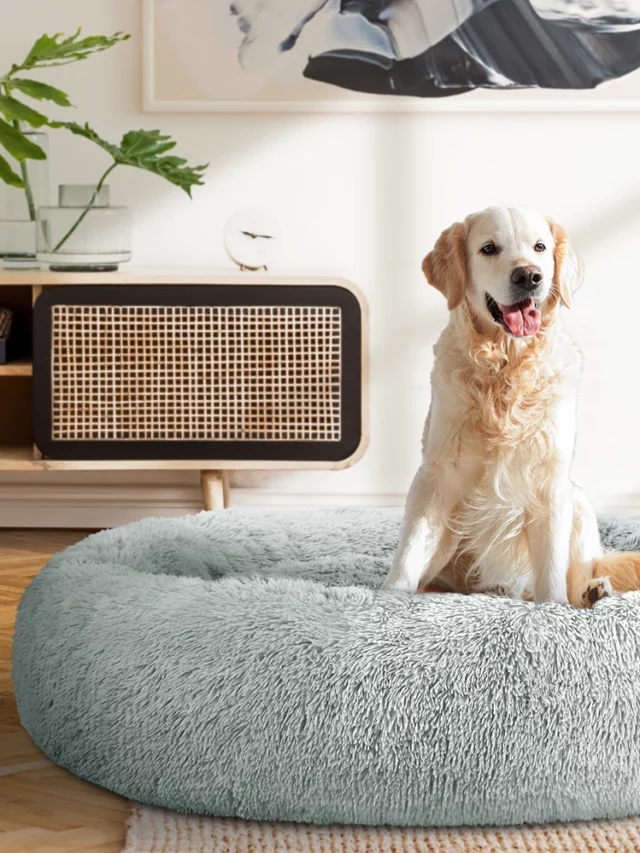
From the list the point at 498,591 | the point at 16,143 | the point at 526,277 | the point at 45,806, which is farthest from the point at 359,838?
the point at 16,143

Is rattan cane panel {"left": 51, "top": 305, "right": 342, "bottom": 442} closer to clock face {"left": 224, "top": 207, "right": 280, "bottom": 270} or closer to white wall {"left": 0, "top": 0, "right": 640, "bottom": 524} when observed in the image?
clock face {"left": 224, "top": 207, "right": 280, "bottom": 270}

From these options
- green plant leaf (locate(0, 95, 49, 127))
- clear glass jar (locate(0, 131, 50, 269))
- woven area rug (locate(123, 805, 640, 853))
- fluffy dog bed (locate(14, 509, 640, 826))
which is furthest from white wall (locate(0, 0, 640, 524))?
woven area rug (locate(123, 805, 640, 853))

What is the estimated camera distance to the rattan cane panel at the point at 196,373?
2908 millimetres

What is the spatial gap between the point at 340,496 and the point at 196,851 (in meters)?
2.06

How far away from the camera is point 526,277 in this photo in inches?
63.9

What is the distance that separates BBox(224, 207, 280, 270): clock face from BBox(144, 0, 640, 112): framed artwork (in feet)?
1.39

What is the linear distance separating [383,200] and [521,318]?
1735mm

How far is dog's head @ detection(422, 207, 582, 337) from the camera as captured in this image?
5.40 feet

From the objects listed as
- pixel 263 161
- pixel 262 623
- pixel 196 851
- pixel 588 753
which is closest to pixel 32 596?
pixel 262 623

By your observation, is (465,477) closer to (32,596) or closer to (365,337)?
(32,596)

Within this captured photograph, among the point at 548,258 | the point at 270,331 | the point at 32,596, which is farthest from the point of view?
the point at 270,331

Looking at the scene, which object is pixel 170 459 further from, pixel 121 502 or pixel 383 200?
pixel 383 200

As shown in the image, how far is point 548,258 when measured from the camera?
5.58ft

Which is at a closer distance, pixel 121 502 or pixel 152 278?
pixel 152 278
